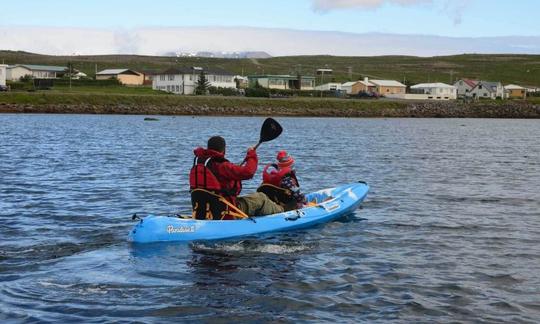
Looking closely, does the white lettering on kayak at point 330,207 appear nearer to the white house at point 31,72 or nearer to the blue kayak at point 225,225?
the blue kayak at point 225,225

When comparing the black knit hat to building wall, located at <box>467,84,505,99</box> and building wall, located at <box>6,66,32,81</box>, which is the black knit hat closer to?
building wall, located at <box>6,66,32,81</box>

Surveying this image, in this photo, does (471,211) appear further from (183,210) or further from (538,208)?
(183,210)

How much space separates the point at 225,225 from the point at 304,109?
86257 millimetres

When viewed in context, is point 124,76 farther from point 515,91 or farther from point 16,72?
point 515,91

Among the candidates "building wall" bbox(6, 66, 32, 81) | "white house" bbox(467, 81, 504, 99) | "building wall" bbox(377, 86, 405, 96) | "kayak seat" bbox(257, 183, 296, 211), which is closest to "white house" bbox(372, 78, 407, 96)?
"building wall" bbox(377, 86, 405, 96)

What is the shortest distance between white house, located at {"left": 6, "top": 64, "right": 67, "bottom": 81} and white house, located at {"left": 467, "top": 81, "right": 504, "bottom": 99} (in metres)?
85.6

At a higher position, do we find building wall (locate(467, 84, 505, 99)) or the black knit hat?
building wall (locate(467, 84, 505, 99))

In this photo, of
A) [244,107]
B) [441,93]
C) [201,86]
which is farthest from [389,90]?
[244,107]

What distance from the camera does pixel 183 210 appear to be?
1883 centimetres

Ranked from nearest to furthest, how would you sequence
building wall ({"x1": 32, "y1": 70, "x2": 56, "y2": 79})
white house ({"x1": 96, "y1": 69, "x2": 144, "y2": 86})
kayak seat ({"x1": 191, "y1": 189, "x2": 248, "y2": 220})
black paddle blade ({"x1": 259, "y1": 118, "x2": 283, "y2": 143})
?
kayak seat ({"x1": 191, "y1": 189, "x2": 248, "y2": 220})
black paddle blade ({"x1": 259, "y1": 118, "x2": 283, "y2": 143})
building wall ({"x1": 32, "y1": 70, "x2": 56, "y2": 79})
white house ({"x1": 96, "y1": 69, "x2": 144, "y2": 86})

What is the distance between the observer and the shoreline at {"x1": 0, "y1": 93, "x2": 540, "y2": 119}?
87562 millimetres

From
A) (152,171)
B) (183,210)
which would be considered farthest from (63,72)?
(183,210)

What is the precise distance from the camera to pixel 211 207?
583 inches

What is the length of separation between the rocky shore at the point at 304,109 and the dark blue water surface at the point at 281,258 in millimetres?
63770
